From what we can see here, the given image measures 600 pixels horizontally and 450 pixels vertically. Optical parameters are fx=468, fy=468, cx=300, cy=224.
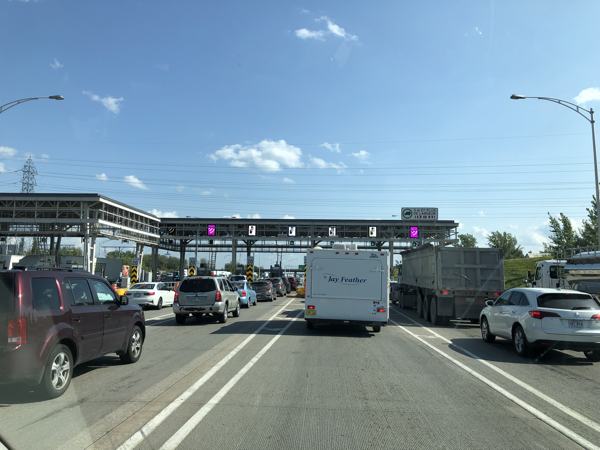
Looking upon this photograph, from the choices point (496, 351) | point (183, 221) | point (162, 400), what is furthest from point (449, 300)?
point (183, 221)

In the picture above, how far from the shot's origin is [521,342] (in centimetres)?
1098

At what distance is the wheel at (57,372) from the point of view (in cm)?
648

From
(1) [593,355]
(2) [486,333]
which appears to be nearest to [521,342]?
(1) [593,355]

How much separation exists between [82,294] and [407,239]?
47528 millimetres

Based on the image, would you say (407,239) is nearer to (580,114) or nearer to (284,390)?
(580,114)

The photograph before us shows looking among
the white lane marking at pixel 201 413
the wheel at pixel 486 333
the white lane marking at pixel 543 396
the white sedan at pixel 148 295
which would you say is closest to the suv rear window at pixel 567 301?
the white lane marking at pixel 543 396

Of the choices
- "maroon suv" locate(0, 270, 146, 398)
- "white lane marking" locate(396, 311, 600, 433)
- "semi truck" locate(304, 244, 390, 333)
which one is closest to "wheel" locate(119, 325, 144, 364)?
"maroon suv" locate(0, 270, 146, 398)

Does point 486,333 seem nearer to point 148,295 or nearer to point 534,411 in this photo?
point 534,411

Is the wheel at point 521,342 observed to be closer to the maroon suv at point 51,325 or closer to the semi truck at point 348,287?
the semi truck at point 348,287

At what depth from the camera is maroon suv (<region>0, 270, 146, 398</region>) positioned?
20.1 ft

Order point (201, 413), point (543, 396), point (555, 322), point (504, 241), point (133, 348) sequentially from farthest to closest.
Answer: point (504, 241) < point (555, 322) < point (133, 348) < point (543, 396) < point (201, 413)

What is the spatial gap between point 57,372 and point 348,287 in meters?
9.37

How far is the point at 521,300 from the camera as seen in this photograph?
38.1ft

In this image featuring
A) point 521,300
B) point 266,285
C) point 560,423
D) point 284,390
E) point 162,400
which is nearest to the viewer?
point 560,423
